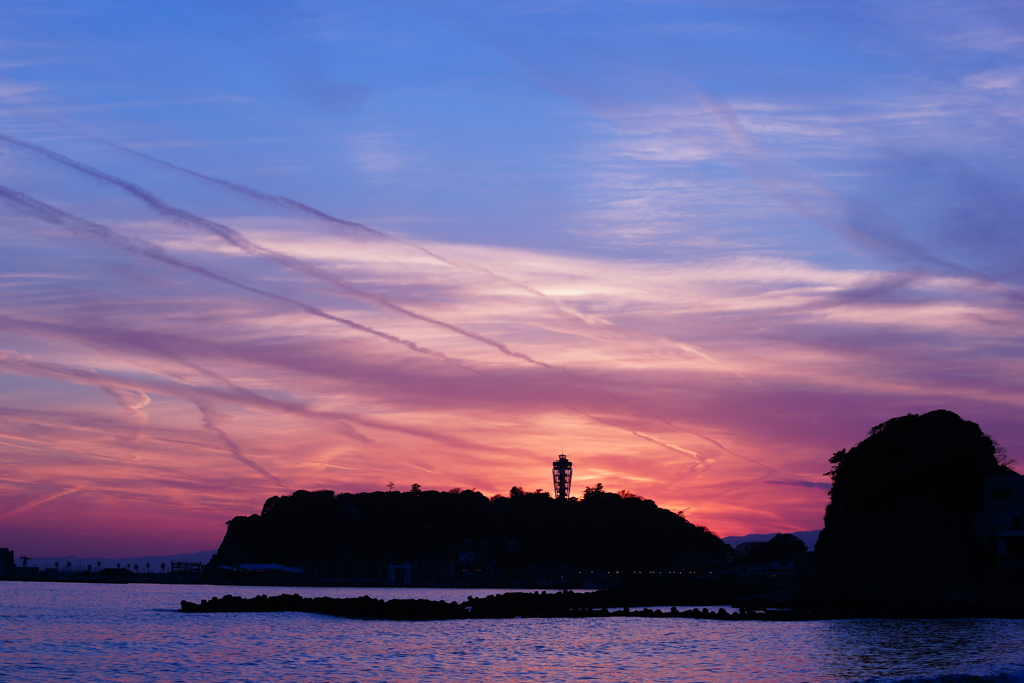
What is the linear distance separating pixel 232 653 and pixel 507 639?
54.6ft

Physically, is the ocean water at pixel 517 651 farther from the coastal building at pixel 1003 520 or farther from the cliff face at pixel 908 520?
the coastal building at pixel 1003 520

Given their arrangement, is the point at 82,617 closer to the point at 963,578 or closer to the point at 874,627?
the point at 874,627

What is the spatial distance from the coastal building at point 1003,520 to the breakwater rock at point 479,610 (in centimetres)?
1637

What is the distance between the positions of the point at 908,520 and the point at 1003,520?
727cm

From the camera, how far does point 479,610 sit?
81.0 metres

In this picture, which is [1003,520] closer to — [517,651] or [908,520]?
[908,520]

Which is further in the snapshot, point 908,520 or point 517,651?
point 908,520

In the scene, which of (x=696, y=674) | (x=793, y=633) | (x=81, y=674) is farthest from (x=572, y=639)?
(x=81, y=674)

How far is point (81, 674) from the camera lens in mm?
42375

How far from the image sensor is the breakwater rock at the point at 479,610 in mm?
73812

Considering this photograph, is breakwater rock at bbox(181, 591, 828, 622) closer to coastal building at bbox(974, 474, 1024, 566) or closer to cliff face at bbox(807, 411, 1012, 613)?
cliff face at bbox(807, 411, 1012, 613)

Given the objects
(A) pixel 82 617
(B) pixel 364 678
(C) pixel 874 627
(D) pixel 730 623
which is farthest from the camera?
(A) pixel 82 617

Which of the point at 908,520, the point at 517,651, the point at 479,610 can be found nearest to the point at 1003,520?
the point at 908,520

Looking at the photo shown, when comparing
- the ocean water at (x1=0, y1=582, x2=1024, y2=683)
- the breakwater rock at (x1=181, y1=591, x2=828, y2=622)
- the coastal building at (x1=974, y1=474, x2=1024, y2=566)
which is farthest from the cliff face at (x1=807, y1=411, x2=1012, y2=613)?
the ocean water at (x1=0, y1=582, x2=1024, y2=683)
